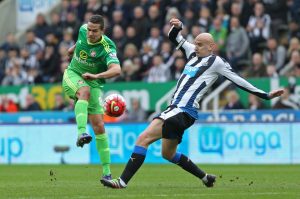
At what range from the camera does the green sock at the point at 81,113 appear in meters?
12.6

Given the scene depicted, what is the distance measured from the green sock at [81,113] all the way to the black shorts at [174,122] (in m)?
1.15

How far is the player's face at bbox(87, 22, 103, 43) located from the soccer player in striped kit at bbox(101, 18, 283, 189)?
1.41 meters

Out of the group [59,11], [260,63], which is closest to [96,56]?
[260,63]

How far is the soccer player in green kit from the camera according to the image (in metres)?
13.1

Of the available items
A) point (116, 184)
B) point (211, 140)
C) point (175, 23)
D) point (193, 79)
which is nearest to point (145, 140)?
point (116, 184)

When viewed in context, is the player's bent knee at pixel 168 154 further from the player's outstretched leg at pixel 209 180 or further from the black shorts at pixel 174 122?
the player's outstretched leg at pixel 209 180

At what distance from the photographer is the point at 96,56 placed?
13.4m

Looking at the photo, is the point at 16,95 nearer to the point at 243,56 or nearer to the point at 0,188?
the point at 243,56

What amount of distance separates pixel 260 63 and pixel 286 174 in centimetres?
704

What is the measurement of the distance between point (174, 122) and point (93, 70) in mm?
1952

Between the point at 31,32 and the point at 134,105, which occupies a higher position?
the point at 31,32

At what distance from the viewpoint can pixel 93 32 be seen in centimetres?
1315

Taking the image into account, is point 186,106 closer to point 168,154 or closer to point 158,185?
point 168,154

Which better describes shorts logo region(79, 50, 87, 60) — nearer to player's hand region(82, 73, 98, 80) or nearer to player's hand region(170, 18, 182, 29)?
player's hand region(82, 73, 98, 80)
